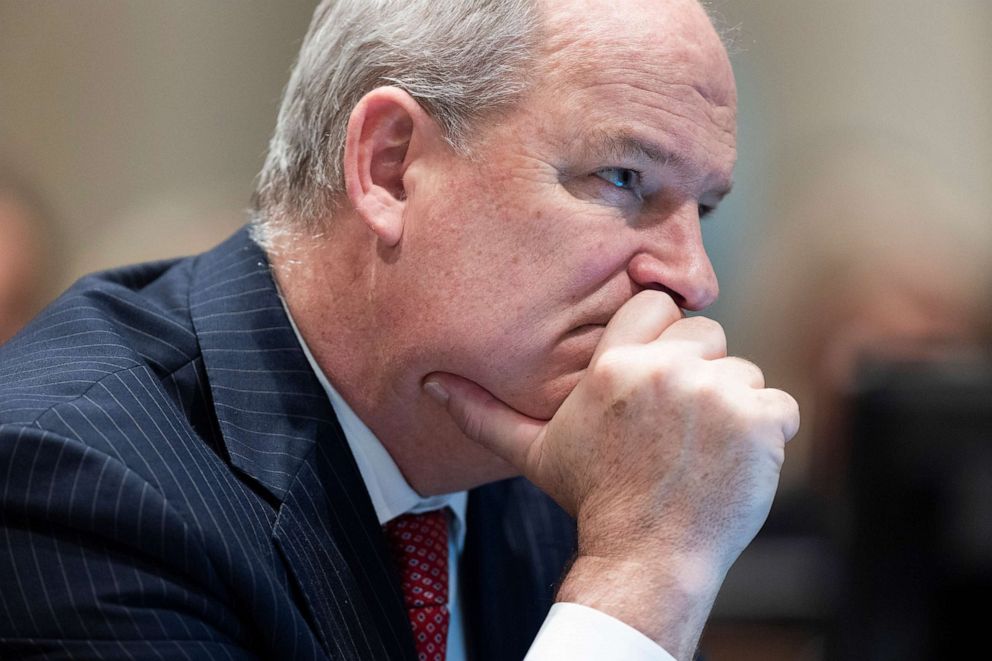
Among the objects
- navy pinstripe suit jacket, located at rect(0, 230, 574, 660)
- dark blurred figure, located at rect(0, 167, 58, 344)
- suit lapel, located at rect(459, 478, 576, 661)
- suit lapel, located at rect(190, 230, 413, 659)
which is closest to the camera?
navy pinstripe suit jacket, located at rect(0, 230, 574, 660)

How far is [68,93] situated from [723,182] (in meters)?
2.66

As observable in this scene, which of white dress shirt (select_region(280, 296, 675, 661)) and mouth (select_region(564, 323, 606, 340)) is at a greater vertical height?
mouth (select_region(564, 323, 606, 340))

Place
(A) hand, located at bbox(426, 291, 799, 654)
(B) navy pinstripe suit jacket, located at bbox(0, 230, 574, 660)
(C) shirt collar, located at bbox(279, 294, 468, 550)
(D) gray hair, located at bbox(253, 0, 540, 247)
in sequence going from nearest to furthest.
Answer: (B) navy pinstripe suit jacket, located at bbox(0, 230, 574, 660), (A) hand, located at bbox(426, 291, 799, 654), (D) gray hair, located at bbox(253, 0, 540, 247), (C) shirt collar, located at bbox(279, 294, 468, 550)

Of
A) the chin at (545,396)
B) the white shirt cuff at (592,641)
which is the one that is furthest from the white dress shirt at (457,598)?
the chin at (545,396)

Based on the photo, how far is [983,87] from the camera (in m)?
3.84

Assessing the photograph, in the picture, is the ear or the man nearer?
the man

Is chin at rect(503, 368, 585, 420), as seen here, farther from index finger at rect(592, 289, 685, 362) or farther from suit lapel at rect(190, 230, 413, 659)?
suit lapel at rect(190, 230, 413, 659)

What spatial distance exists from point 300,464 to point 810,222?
287 cm

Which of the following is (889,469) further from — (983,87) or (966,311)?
(983,87)

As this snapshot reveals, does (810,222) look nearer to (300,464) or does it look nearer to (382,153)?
(382,153)

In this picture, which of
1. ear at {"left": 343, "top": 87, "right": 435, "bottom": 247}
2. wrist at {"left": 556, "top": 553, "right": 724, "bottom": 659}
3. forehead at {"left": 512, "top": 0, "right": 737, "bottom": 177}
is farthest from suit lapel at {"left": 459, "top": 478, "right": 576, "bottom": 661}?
forehead at {"left": 512, "top": 0, "right": 737, "bottom": 177}

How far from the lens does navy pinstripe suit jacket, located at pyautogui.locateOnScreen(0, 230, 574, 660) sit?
104 centimetres

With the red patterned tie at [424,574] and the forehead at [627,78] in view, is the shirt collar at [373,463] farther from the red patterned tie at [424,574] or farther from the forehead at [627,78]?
the forehead at [627,78]

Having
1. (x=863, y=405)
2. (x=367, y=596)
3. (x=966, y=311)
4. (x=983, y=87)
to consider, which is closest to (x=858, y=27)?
(x=983, y=87)
